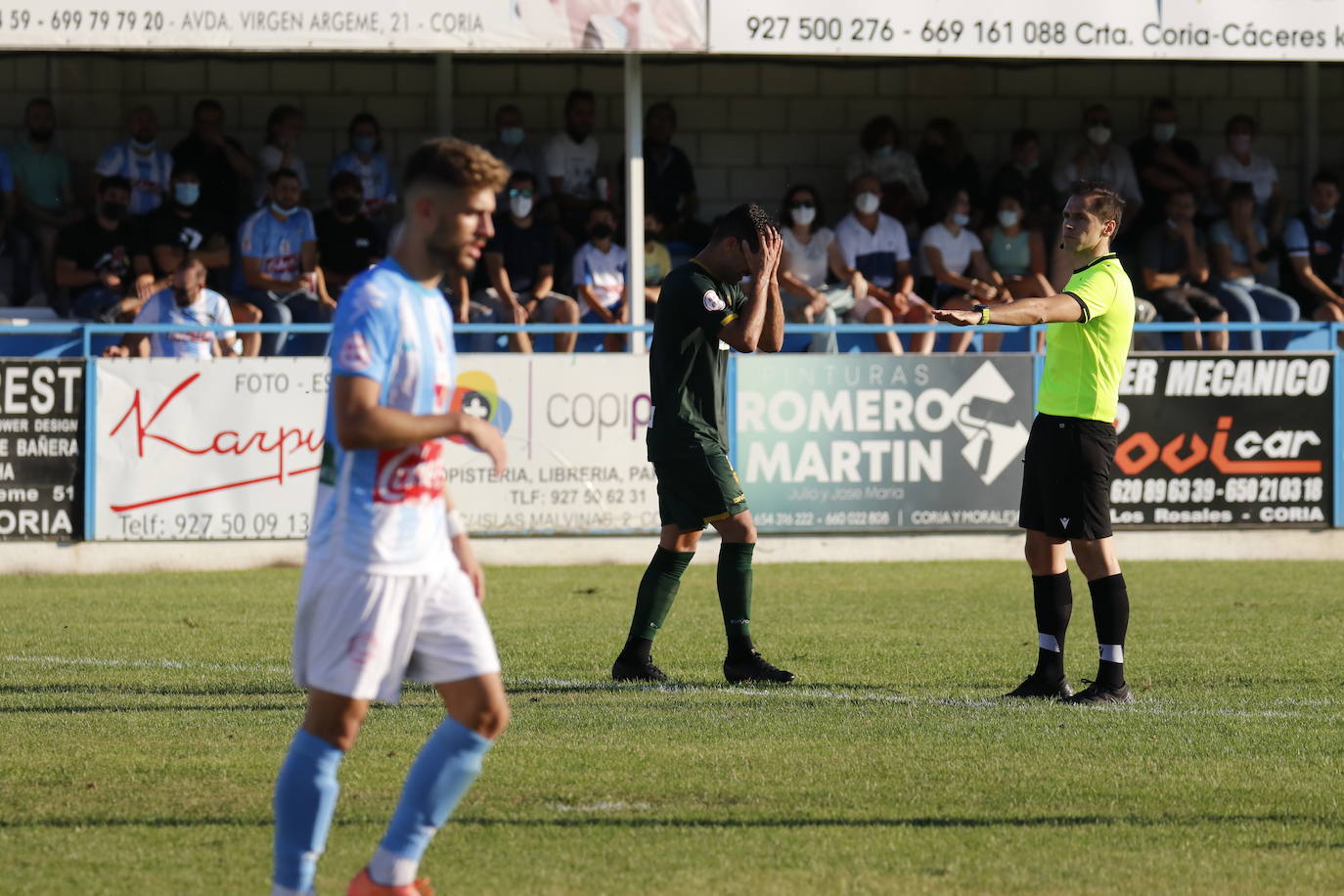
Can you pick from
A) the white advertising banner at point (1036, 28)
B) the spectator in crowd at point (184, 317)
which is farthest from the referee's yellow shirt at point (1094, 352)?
the spectator in crowd at point (184, 317)

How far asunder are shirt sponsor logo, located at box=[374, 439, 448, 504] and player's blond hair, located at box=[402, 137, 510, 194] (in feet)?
2.00

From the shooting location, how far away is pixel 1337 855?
18.1ft

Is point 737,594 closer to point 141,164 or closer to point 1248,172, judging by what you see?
point 141,164

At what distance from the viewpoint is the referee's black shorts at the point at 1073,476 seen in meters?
8.29

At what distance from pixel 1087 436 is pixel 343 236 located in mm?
10682

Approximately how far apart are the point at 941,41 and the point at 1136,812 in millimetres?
11262

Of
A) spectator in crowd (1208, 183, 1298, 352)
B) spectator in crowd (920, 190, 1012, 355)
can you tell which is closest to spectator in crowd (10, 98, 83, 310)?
spectator in crowd (920, 190, 1012, 355)

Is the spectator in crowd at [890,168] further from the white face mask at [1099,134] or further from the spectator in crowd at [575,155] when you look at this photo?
the spectator in crowd at [575,155]

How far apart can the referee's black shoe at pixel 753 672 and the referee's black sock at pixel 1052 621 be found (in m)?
1.20

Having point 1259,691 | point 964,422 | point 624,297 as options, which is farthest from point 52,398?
point 1259,691

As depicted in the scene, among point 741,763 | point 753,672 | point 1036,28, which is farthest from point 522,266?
point 741,763

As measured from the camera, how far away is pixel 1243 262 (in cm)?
1930

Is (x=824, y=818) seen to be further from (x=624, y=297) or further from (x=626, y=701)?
(x=624, y=297)

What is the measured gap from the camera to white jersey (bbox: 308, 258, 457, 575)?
448 cm
